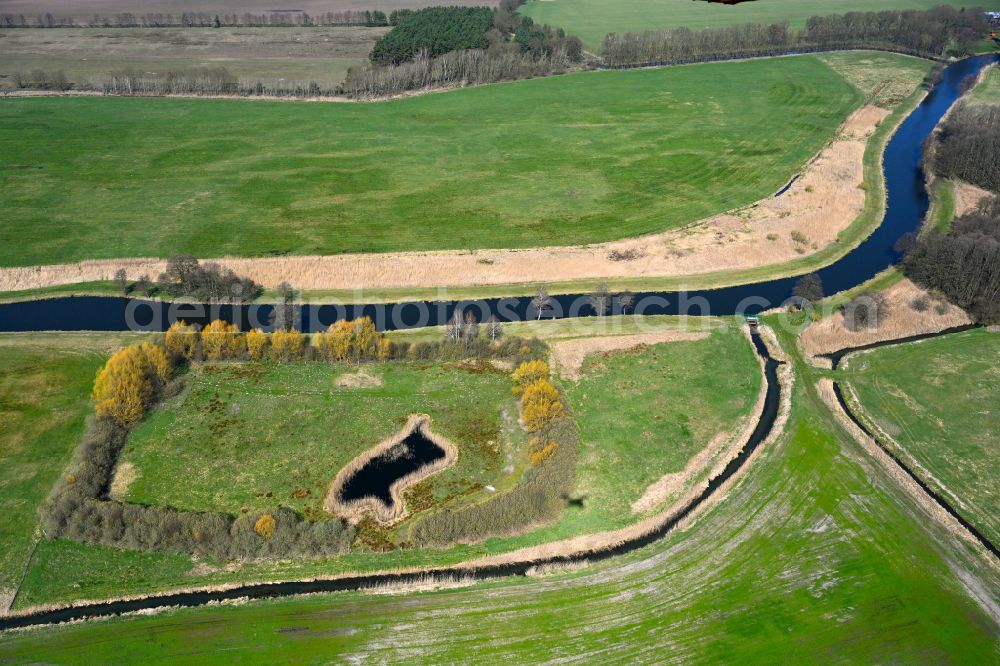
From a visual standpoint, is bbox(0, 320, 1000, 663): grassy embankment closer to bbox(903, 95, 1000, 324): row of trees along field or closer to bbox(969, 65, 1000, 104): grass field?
bbox(903, 95, 1000, 324): row of trees along field

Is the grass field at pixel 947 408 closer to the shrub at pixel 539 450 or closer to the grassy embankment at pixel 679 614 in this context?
the grassy embankment at pixel 679 614

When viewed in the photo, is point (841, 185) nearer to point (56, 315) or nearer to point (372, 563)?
point (372, 563)

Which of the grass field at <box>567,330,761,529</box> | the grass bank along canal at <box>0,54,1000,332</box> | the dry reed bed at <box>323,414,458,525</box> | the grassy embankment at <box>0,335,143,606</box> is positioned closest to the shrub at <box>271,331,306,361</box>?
the grass bank along canal at <box>0,54,1000,332</box>

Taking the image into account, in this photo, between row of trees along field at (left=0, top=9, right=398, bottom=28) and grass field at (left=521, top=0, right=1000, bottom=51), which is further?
row of trees along field at (left=0, top=9, right=398, bottom=28)

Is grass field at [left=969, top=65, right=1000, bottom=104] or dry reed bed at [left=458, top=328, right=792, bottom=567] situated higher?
grass field at [left=969, top=65, right=1000, bottom=104]

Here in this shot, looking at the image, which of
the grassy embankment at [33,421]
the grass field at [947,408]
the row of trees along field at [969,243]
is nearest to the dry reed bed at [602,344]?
the grass field at [947,408]

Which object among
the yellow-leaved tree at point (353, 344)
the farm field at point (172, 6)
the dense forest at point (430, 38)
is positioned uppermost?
the farm field at point (172, 6)

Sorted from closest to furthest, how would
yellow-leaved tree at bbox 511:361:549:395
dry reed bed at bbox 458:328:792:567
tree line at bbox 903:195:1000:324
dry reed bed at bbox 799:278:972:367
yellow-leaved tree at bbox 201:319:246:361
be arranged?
1. dry reed bed at bbox 458:328:792:567
2. yellow-leaved tree at bbox 511:361:549:395
3. yellow-leaved tree at bbox 201:319:246:361
4. dry reed bed at bbox 799:278:972:367
5. tree line at bbox 903:195:1000:324
